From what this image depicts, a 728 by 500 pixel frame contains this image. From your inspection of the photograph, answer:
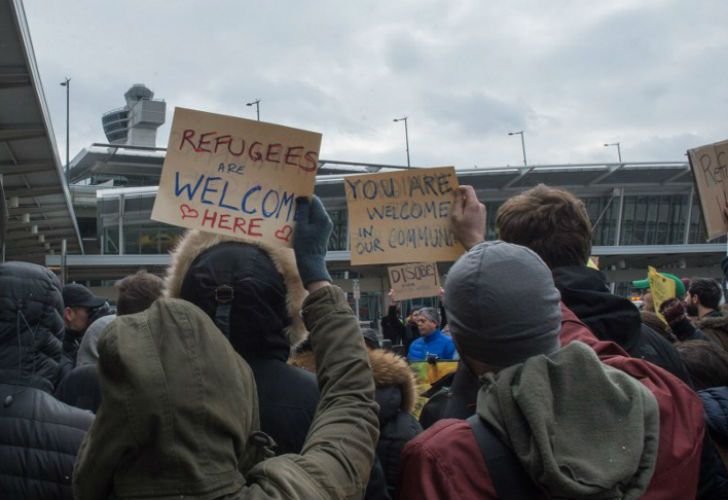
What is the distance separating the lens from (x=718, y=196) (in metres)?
4.45

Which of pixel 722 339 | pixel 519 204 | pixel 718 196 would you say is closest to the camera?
pixel 519 204

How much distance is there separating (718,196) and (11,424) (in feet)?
12.7

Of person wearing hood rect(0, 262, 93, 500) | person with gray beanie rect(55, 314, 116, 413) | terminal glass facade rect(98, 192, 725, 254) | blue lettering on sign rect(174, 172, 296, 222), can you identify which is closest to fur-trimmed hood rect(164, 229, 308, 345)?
blue lettering on sign rect(174, 172, 296, 222)

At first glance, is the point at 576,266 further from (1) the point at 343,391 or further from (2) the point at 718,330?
(2) the point at 718,330

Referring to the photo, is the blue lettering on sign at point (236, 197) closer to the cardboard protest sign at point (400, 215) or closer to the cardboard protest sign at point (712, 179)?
the cardboard protest sign at point (400, 215)

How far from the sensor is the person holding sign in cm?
880

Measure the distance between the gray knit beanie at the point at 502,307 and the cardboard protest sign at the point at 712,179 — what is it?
2.99 m

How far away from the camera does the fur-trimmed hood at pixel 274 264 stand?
88.4 inches

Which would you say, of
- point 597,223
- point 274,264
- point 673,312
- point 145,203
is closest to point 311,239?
point 274,264

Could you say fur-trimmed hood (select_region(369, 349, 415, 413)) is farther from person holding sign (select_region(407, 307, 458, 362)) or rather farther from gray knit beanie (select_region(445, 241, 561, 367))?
person holding sign (select_region(407, 307, 458, 362))

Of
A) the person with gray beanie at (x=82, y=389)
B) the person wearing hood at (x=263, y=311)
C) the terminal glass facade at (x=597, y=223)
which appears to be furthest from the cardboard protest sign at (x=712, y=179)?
the terminal glass facade at (x=597, y=223)

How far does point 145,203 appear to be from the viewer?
119 ft

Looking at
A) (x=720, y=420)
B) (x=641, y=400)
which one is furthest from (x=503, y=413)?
(x=720, y=420)

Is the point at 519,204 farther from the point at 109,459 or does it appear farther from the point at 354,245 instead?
the point at 109,459
